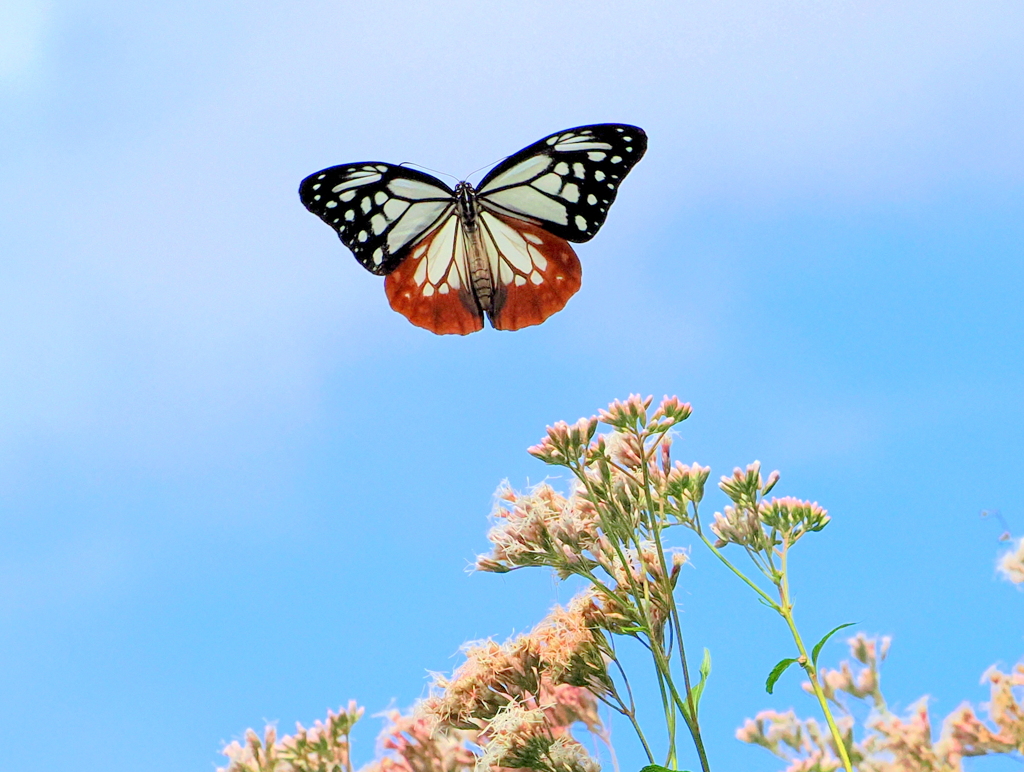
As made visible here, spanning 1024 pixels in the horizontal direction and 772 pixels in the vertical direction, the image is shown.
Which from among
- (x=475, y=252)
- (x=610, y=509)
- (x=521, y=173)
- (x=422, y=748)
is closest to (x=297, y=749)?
(x=422, y=748)

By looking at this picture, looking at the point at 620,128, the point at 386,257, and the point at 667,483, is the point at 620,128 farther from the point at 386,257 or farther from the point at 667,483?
the point at 667,483

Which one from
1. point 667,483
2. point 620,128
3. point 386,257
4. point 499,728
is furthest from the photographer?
point 386,257

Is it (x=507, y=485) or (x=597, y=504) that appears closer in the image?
(x=597, y=504)

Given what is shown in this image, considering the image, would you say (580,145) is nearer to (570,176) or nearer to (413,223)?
(570,176)

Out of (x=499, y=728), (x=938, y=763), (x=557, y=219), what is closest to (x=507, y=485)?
(x=499, y=728)

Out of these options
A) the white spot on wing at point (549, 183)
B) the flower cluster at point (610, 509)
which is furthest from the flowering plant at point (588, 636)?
the white spot on wing at point (549, 183)

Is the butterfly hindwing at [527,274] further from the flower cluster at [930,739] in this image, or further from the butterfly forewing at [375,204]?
the flower cluster at [930,739]

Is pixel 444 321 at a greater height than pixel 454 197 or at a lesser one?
lesser
